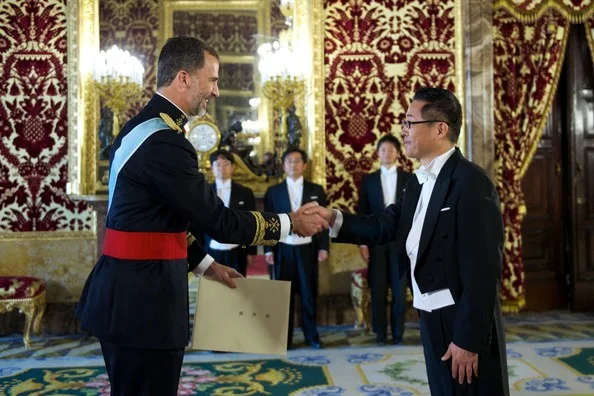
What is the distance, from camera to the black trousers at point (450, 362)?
2.15 meters

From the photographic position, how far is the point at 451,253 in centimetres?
217

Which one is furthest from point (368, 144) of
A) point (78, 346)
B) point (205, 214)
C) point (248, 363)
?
point (205, 214)

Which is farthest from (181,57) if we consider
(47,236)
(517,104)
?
(517,104)

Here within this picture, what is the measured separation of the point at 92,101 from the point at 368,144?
228cm

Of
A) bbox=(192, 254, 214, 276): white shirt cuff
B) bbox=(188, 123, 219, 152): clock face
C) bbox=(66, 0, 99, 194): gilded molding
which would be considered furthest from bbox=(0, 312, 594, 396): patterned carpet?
bbox=(188, 123, 219, 152): clock face

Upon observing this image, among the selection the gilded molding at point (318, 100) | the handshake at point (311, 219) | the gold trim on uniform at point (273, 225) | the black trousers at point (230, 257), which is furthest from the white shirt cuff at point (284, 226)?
the gilded molding at point (318, 100)

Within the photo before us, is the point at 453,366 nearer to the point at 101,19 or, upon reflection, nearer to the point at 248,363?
the point at 248,363

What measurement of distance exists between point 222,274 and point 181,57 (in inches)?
30.5

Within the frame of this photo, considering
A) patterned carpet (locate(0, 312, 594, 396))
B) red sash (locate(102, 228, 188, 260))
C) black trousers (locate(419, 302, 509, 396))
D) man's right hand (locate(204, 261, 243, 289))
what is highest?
red sash (locate(102, 228, 188, 260))

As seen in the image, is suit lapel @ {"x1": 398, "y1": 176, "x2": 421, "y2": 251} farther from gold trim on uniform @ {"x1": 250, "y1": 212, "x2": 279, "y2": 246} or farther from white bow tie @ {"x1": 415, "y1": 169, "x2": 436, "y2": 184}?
gold trim on uniform @ {"x1": 250, "y1": 212, "x2": 279, "y2": 246}

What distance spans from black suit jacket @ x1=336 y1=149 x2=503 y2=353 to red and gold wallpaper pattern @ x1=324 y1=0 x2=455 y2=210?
337 centimetres

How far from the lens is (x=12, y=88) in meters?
5.50

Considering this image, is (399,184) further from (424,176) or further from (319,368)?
(424,176)

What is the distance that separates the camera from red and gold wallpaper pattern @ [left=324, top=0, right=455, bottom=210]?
5.68 meters
